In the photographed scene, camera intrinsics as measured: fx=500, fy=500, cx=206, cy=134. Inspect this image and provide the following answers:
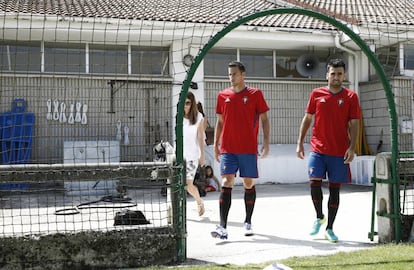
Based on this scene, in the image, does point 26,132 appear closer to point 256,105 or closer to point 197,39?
point 197,39

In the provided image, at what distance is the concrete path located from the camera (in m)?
4.91

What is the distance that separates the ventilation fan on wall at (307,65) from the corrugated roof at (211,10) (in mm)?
936

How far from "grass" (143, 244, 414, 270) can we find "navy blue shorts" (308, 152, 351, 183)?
0.93 m

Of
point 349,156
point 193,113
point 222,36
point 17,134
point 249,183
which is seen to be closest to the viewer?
point 222,36

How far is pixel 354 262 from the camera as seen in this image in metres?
4.37

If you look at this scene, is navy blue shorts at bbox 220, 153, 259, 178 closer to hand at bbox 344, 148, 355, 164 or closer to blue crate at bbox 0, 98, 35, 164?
hand at bbox 344, 148, 355, 164

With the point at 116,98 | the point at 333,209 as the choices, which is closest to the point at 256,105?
the point at 333,209

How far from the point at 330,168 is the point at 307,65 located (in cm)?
946

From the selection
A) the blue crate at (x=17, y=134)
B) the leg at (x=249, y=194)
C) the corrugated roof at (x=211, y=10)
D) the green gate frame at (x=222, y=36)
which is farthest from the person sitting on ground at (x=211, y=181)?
the green gate frame at (x=222, y=36)

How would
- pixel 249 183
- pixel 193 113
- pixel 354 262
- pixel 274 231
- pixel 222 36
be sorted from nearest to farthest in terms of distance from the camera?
pixel 354 262 → pixel 222 36 → pixel 249 183 → pixel 274 231 → pixel 193 113

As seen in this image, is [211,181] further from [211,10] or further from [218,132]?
[218,132]

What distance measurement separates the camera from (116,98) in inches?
362

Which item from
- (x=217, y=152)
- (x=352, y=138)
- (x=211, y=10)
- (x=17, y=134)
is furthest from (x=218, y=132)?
(x=211, y=10)

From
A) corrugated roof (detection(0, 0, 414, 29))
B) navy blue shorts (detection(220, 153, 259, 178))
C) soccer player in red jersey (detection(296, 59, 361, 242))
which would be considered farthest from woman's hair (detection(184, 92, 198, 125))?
corrugated roof (detection(0, 0, 414, 29))
